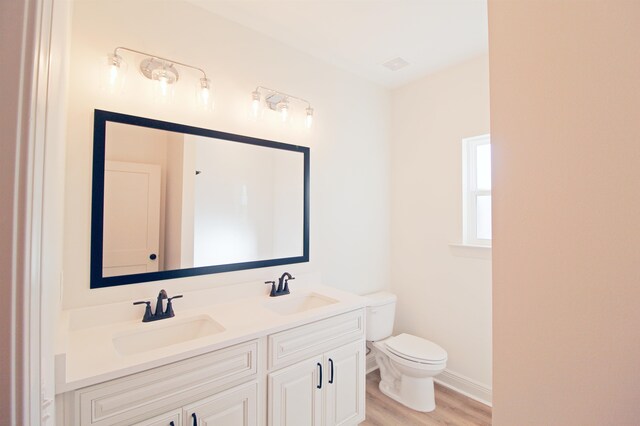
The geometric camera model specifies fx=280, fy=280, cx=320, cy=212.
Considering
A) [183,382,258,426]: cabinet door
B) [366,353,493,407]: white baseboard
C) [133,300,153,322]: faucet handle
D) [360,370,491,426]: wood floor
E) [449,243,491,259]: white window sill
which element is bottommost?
[360,370,491,426]: wood floor

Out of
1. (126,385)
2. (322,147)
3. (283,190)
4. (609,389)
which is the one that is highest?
(322,147)

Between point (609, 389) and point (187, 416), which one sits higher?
point (609, 389)

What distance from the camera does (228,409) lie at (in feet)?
4.11

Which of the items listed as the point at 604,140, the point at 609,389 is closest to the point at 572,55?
the point at 604,140

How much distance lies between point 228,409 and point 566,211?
1.44m

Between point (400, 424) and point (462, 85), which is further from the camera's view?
point (462, 85)

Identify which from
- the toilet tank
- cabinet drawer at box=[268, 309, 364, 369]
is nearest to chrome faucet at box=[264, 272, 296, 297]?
cabinet drawer at box=[268, 309, 364, 369]

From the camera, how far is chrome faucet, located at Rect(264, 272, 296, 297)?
189 centimetres

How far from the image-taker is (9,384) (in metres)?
0.41

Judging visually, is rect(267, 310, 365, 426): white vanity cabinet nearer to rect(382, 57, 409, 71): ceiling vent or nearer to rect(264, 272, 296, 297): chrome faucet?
rect(264, 272, 296, 297): chrome faucet

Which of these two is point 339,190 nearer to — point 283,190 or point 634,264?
point 283,190

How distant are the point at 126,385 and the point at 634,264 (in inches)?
56.6

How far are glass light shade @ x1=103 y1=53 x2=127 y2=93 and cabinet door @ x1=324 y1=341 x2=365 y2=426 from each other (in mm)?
1827

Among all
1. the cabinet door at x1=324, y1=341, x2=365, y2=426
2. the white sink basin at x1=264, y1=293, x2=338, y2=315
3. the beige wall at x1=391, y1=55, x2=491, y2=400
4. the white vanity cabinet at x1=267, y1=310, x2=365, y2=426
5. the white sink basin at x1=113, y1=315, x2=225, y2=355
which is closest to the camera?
the white sink basin at x1=113, y1=315, x2=225, y2=355
